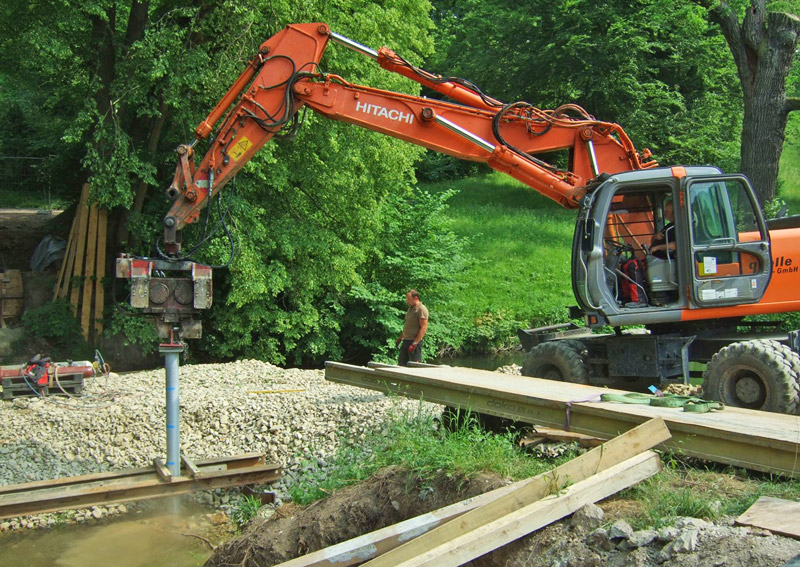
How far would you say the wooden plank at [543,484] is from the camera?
4477 millimetres

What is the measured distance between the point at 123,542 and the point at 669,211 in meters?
6.82

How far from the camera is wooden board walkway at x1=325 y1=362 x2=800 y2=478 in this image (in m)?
5.25

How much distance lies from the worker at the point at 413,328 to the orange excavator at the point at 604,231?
257cm

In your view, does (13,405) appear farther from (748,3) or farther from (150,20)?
(748,3)

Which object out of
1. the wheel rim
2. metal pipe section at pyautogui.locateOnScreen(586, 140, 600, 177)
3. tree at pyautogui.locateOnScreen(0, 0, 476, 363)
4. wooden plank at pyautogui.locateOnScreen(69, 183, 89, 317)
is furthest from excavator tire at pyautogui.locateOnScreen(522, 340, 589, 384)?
wooden plank at pyautogui.locateOnScreen(69, 183, 89, 317)

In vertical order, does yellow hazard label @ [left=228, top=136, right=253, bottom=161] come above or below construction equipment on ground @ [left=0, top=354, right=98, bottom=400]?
above

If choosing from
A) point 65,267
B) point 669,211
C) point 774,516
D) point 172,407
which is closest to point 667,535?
point 774,516

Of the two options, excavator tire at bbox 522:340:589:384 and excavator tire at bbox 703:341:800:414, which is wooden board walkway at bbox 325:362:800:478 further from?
excavator tire at bbox 703:341:800:414

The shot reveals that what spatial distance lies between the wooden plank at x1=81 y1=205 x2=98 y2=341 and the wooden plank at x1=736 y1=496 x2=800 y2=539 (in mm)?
14376

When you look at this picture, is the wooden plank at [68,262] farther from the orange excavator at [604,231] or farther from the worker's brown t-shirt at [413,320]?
the orange excavator at [604,231]

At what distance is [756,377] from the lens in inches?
312

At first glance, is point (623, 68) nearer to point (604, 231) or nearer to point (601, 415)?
point (604, 231)

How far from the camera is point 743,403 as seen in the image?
26.2 ft

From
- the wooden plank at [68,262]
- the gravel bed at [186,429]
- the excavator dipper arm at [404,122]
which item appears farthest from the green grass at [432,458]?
the wooden plank at [68,262]
